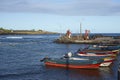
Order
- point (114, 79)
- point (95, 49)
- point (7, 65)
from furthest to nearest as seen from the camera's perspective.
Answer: point (95, 49) → point (7, 65) → point (114, 79)

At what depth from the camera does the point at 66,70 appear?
141ft

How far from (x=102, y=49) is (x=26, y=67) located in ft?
73.5

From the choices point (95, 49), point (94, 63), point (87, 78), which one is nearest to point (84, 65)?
point (94, 63)

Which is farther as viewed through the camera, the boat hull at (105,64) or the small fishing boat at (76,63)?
the boat hull at (105,64)

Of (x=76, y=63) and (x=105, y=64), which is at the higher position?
(x=76, y=63)

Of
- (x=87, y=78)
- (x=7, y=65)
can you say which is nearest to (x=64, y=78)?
(x=87, y=78)

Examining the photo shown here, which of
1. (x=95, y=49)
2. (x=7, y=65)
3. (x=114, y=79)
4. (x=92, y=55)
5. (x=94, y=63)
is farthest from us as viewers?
(x=95, y=49)

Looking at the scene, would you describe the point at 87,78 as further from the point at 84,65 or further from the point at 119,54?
the point at 119,54

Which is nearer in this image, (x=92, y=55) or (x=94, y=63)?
(x=94, y=63)

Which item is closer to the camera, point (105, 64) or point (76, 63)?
point (76, 63)

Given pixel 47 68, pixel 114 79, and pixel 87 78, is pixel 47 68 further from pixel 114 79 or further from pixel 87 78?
pixel 114 79

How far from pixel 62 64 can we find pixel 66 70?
1.49 m

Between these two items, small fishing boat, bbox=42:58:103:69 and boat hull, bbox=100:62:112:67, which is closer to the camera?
small fishing boat, bbox=42:58:103:69

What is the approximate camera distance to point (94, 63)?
42281 millimetres
